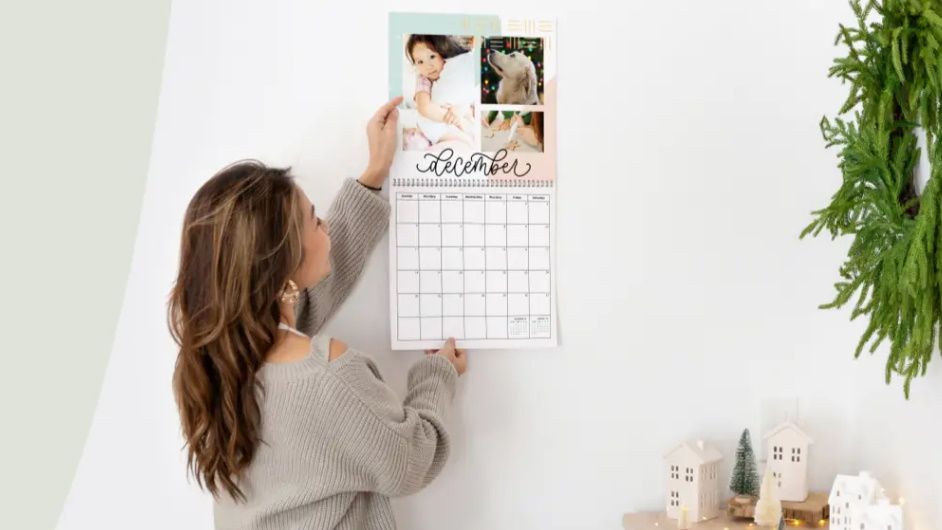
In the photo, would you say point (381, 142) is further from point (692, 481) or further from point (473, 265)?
point (692, 481)

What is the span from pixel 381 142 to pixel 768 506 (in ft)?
2.77

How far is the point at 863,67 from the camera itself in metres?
1.35

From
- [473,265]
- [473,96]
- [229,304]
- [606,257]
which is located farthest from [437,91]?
[229,304]

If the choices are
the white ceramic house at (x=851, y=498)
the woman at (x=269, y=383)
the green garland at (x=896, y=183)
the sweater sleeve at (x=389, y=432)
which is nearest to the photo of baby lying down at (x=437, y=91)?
the woman at (x=269, y=383)

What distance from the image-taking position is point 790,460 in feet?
5.21

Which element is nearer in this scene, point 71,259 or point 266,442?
point 266,442

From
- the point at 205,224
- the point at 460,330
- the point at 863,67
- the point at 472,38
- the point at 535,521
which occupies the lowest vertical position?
the point at 535,521

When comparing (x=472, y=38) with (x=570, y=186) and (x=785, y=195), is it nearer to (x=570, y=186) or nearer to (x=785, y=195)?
(x=570, y=186)

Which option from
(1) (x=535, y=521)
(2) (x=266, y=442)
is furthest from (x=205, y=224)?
(1) (x=535, y=521)

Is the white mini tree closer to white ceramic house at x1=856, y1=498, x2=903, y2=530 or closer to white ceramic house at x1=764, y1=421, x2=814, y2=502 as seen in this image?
white ceramic house at x1=764, y1=421, x2=814, y2=502

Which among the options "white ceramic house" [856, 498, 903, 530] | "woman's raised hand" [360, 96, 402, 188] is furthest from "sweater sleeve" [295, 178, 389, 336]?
"white ceramic house" [856, 498, 903, 530]

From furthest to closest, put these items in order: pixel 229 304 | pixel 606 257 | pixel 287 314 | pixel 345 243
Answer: pixel 606 257 → pixel 345 243 → pixel 287 314 → pixel 229 304

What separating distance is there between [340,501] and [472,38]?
2.49ft

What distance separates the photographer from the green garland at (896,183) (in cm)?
127
